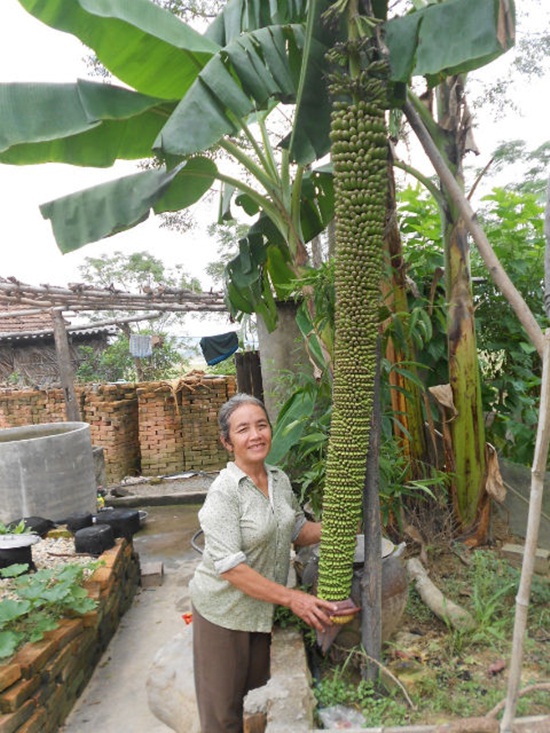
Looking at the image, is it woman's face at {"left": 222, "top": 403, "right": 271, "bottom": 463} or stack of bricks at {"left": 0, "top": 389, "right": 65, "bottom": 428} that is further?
stack of bricks at {"left": 0, "top": 389, "right": 65, "bottom": 428}

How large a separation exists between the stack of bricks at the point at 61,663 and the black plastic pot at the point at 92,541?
0.23 ft

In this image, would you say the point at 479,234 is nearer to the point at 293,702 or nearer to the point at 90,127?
the point at 293,702

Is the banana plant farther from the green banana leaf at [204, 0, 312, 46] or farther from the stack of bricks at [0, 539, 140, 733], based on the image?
the stack of bricks at [0, 539, 140, 733]

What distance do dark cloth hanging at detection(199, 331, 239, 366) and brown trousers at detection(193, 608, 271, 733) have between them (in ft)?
28.5

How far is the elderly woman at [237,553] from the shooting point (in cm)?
219

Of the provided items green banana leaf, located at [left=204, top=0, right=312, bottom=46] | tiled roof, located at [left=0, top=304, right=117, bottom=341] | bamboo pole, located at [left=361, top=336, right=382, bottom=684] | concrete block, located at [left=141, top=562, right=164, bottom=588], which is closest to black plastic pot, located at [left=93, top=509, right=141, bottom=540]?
concrete block, located at [left=141, top=562, right=164, bottom=588]

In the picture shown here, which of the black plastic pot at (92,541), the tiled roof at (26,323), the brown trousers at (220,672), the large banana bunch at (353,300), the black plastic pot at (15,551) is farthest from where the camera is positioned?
the tiled roof at (26,323)

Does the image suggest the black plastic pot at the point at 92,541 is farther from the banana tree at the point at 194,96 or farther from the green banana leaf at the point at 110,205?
the green banana leaf at the point at 110,205

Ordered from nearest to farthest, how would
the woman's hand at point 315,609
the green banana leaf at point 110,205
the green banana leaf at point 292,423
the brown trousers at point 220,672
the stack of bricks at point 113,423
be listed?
the woman's hand at point 315,609
the brown trousers at point 220,672
the green banana leaf at point 110,205
the green banana leaf at point 292,423
the stack of bricks at point 113,423

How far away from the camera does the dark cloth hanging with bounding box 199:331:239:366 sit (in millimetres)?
10930

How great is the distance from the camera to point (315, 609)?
2.04 meters

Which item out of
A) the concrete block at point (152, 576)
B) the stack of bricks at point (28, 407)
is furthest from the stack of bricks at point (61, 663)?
the stack of bricks at point (28, 407)

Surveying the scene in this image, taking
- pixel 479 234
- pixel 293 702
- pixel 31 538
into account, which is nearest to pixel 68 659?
pixel 31 538

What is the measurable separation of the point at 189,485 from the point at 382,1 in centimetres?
778
